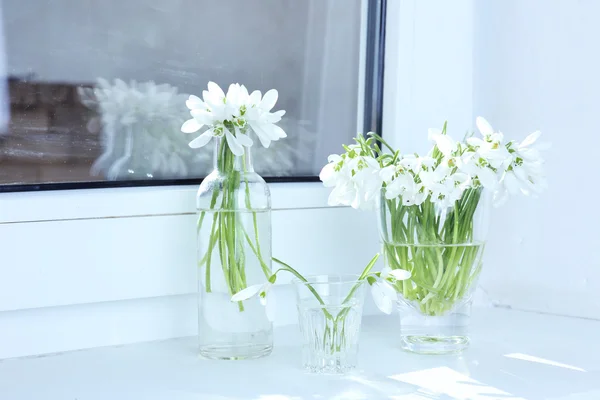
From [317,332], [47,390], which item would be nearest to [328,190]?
[317,332]

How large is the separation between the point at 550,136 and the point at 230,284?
1.53 ft

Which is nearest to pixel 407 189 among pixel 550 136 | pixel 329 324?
pixel 329 324

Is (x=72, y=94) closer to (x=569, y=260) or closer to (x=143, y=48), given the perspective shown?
(x=143, y=48)

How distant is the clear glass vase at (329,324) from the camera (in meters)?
0.70

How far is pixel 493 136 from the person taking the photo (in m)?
0.74

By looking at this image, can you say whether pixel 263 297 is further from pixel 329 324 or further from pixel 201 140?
pixel 201 140

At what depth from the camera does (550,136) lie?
3.08ft

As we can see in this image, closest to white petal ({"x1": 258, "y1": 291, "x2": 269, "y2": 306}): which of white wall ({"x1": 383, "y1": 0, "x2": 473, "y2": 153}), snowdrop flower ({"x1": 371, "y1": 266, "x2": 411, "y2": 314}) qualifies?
snowdrop flower ({"x1": 371, "y1": 266, "x2": 411, "y2": 314})

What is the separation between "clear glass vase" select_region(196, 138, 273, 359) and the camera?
0.76m

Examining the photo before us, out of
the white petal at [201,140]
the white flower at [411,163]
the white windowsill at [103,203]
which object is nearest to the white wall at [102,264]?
the white windowsill at [103,203]

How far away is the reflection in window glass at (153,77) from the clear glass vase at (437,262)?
219 mm

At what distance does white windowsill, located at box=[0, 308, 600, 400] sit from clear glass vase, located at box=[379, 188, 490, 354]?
25 mm

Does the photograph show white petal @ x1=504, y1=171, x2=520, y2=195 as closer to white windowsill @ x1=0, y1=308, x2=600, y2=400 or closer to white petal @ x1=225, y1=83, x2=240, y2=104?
white windowsill @ x1=0, y1=308, x2=600, y2=400

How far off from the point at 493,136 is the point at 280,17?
0.33 m
